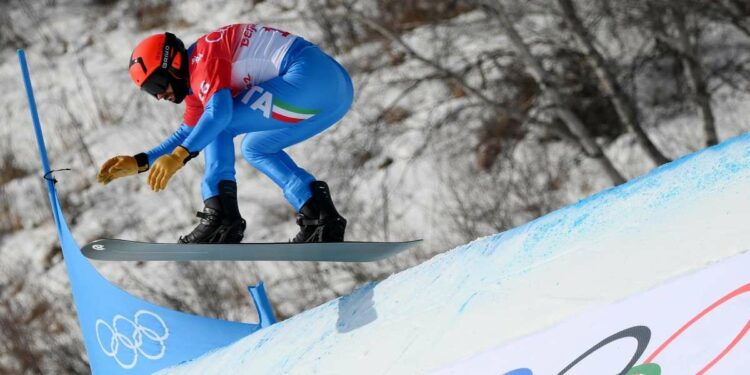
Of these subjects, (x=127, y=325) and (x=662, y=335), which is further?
(x=127, y=325)

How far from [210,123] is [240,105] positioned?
0.24 meters

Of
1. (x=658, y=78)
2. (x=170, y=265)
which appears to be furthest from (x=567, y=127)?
(x=170, y=265)

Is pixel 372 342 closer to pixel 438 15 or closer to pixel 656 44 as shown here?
pixel 656 44

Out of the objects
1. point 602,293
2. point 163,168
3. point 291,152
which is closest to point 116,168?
point 163,168

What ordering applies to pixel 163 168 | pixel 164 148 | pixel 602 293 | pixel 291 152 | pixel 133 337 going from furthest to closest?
1. pixel 291 152
2. pixel 133 337
3. pixel 164 148
4. pixel 163 168
5. pixel 602 293

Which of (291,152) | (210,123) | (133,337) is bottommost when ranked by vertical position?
(133,337)

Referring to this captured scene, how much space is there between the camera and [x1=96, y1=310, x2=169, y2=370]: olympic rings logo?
17.5 feet

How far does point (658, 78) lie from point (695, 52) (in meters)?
0.82

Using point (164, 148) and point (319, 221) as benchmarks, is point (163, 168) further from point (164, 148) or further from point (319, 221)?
point (319, 221)

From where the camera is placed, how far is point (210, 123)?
433 centimetres

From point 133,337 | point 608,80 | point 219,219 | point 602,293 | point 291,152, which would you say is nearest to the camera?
point 602,293

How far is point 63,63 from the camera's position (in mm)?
16531

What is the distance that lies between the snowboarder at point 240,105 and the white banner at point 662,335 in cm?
182

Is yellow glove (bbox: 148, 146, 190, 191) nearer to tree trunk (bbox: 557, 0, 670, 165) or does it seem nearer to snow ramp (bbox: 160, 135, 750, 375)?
snow ramp (bbox: 160, 135, 750, 375)
